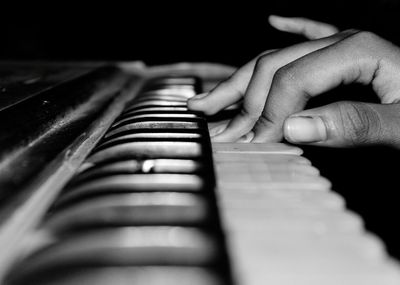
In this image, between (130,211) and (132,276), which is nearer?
(132,276)

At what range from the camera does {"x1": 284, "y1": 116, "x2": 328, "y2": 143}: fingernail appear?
110 centimetres

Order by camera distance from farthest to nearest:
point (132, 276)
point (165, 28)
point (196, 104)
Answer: point (165, 28), point (196, 104), point (132, 276)

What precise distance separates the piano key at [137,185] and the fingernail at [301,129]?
0.33m

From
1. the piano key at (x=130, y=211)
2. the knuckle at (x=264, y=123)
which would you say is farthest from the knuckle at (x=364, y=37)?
the piano key at (x=130, y=211)

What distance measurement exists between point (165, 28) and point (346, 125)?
4.97 m

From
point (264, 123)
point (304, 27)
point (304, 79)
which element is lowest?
point (264, 123)

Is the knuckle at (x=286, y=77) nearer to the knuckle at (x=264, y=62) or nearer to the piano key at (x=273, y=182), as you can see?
the knuckle at (x=264, y=62)

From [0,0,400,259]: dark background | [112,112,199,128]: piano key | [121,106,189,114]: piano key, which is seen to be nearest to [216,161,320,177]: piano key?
[112,112,199,128]: piano key

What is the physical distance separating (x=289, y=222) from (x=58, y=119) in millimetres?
809

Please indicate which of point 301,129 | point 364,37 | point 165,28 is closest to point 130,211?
point 301,129

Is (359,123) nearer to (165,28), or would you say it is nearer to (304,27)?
(304,27)

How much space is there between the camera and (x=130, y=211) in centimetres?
74

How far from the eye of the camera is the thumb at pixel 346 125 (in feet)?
3.64

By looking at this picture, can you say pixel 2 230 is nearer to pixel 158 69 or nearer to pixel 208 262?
pixel 208 262
